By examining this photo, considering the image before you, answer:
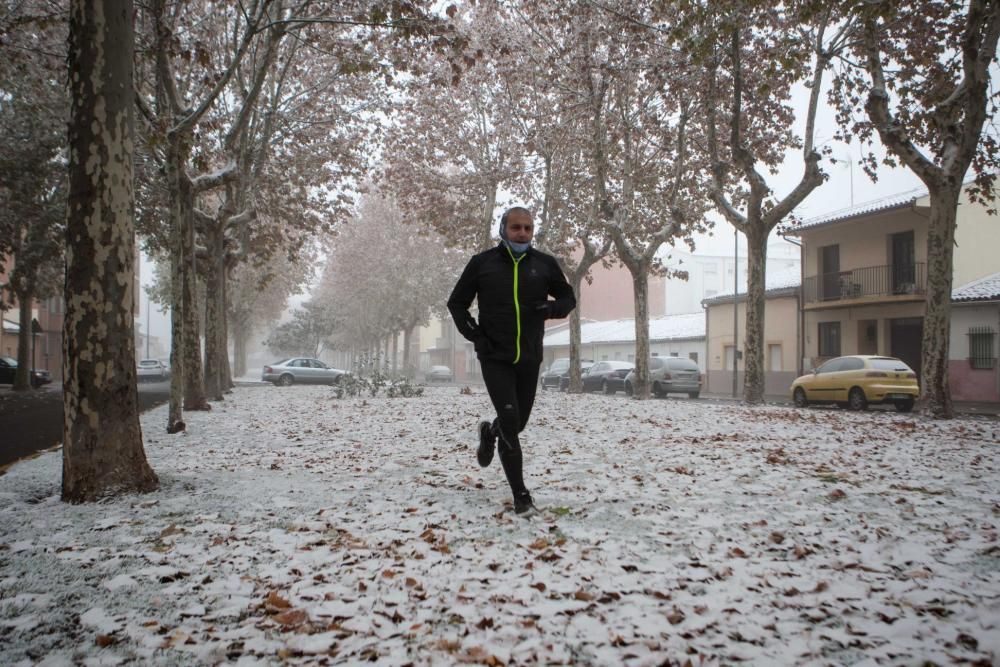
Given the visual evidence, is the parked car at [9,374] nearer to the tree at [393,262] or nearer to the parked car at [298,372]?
the parked car at [298,372]

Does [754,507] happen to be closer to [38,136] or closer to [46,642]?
[46,642]

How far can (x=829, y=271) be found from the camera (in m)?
30.8

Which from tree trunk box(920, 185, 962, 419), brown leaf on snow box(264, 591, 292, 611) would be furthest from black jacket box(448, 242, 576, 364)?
tree trunk box(920, 185, 962, 419)

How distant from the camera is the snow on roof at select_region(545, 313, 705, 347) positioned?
39906mm

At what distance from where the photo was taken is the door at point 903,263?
2678 cm

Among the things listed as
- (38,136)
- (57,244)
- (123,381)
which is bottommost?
(123,381)

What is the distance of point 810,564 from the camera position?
3482 mm

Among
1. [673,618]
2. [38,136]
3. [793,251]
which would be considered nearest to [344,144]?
[38,136]

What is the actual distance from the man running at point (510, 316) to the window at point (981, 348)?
2611 centimetres

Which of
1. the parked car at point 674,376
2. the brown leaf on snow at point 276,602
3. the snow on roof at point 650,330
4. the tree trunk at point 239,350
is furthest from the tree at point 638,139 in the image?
the tree trunk at point 239,350

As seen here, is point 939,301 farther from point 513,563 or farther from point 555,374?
point 555,374

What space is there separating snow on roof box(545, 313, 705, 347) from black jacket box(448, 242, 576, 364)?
34685 mm

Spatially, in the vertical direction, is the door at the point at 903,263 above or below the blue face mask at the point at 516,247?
above

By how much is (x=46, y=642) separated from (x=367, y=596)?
4.09ft
